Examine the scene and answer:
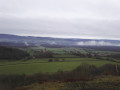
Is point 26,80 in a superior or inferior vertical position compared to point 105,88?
inferior

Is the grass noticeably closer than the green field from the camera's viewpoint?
Yes

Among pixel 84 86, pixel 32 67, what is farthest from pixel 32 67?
pixel 84 86

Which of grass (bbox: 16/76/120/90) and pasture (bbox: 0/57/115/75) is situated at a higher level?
grass (bbox: 16/76/120/90)

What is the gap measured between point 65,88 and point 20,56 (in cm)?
2812

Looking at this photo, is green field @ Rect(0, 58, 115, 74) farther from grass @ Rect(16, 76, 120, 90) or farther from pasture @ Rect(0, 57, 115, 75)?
grass @ Rect(16, 76, 120, 90)

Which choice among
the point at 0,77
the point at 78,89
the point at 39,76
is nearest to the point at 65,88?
the point at 78,89

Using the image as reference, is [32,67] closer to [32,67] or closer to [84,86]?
[32,67]

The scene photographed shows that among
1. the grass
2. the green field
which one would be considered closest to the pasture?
the green field

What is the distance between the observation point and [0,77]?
18688 millimetres

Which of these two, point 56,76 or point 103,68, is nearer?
point 56,76

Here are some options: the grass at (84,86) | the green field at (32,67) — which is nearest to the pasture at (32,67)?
the green field at (32,67)

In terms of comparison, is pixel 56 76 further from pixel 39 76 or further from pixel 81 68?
pixel 81 68

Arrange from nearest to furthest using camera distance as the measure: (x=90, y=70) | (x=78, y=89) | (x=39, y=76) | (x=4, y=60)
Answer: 1. (x=78, y=89)
2. (x=39, y=76)
3. (x=90, y=70)
4. (x=4, y=60)

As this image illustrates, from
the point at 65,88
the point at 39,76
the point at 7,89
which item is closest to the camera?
the point at 65,88
